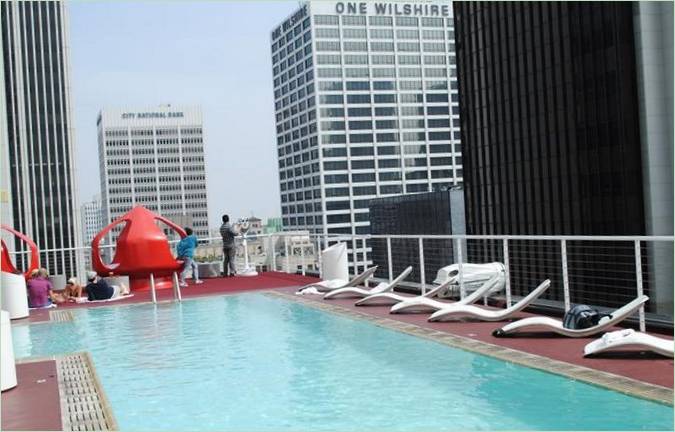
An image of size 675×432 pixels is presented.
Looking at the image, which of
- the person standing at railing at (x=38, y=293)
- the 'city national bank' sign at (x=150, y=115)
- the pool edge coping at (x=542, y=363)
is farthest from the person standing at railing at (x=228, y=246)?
the 'city national bank' sign at (x=150, y=115)

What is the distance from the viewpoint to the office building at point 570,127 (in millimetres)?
44312

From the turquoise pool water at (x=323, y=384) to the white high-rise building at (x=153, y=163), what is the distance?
14703 centimetres

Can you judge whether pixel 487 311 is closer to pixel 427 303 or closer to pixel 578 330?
pixel 427 303

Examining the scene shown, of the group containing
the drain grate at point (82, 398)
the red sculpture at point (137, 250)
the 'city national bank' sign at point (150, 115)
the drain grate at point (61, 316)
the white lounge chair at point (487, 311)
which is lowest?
the drain grate at point (61, 316)

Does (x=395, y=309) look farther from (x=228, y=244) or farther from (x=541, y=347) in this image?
(x=228, y=244)

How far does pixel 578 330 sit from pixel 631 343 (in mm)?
1115

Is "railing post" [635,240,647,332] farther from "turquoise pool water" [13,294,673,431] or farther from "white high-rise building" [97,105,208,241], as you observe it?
"white high-rise building" [97,105,208,241]

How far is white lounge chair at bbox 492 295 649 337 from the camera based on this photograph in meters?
7.26

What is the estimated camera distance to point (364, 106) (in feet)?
484

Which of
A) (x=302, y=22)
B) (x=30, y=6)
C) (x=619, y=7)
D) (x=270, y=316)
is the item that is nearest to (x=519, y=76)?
(x=619, y=7)

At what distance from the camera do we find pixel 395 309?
34.4 feet

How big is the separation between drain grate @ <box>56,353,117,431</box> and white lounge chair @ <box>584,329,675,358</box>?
162 inches

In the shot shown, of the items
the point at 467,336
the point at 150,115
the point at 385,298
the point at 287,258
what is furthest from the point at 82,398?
the point at 150,115

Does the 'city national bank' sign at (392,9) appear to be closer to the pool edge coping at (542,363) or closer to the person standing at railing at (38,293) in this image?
the person standing at railing at (38,293)
